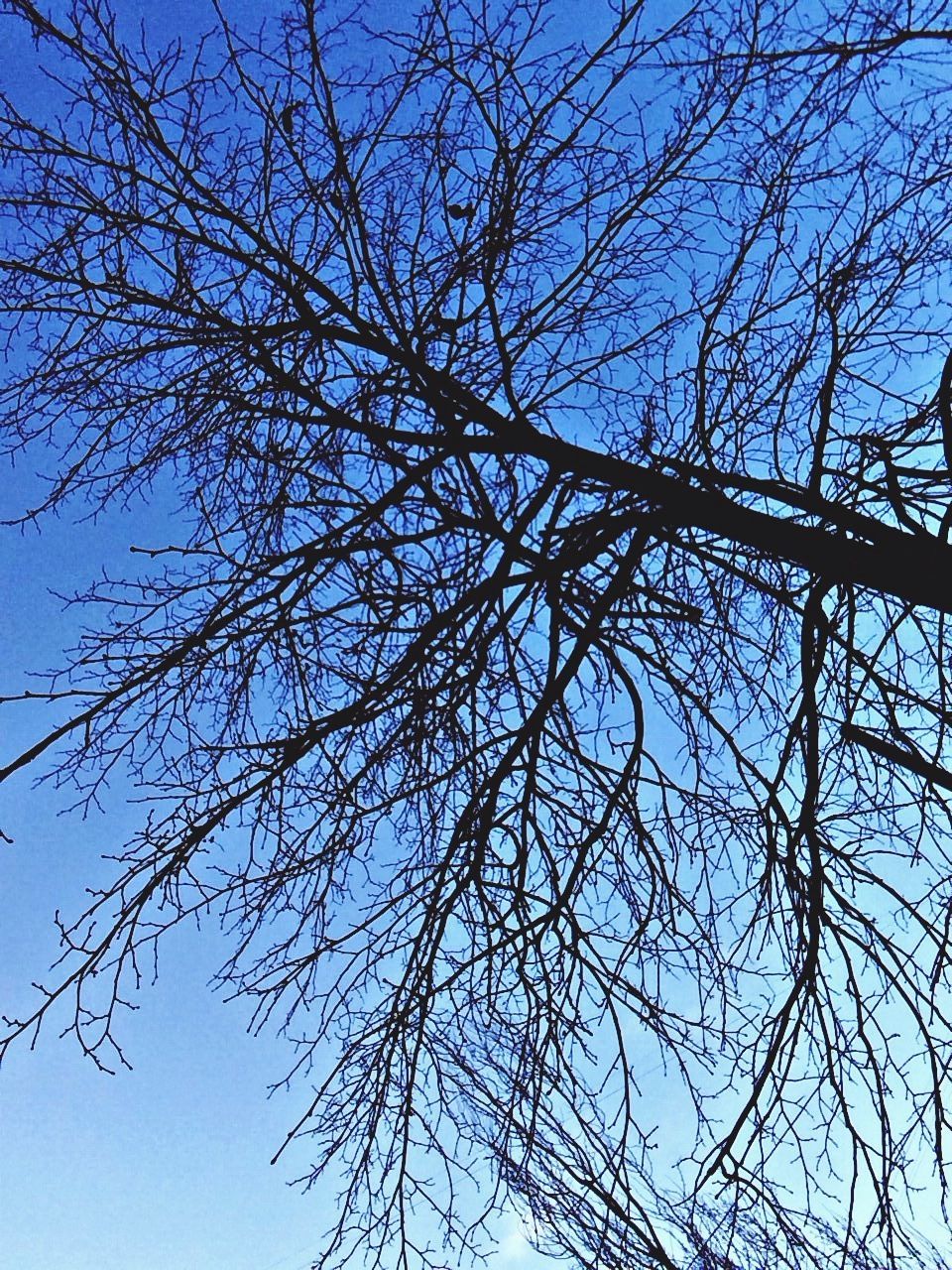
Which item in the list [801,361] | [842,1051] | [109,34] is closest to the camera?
[109,34]

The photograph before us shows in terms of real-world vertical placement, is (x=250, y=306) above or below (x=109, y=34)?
below

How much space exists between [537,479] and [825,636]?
52.0 inches

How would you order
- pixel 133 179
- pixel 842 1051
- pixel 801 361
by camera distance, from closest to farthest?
1. pixel 133 179
2. pixel 842 1051
3. pixel 801 361

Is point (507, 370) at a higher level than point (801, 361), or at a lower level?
higher

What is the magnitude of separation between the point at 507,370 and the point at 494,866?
6.56 feet

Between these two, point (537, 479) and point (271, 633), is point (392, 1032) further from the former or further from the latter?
point (537, 479)

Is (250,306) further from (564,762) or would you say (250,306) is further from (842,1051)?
(842,1051)

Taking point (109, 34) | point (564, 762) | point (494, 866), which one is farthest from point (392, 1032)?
point (109, 34)

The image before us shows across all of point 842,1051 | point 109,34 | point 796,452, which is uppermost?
point 109,34

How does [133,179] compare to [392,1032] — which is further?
[392,1032]

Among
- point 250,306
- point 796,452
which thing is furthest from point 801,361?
point 250,306

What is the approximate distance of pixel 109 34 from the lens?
300 centimetres

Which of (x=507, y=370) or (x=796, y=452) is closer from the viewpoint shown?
(x=507, y=370)

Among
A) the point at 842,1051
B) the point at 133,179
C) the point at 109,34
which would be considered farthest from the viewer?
the point at 842,1051
